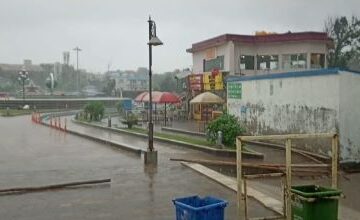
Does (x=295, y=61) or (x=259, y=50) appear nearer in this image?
(x=295, y=61)

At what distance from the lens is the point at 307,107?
2083 centimetres

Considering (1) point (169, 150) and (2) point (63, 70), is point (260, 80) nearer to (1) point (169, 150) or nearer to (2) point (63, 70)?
(1) point (169, 150)

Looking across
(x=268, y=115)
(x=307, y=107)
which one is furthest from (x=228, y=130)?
(x=268, y=115)

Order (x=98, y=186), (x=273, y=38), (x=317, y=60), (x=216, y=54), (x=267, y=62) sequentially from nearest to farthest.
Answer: (x=98, y=186) < (x=317, y=60) < (x=273, y=38) < (x=267, y=62) < (x=216, y=54)

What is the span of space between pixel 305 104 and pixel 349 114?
7.78 ft

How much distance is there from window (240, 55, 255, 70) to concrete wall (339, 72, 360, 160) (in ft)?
65.0

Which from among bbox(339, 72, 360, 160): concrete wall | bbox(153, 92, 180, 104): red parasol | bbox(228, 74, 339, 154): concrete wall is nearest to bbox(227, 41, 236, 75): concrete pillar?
bbox(153, 92, 180, 104): red parasol

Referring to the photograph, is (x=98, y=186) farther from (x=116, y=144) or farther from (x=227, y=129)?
(x=116, y=144)

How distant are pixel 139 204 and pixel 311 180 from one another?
7.62 m

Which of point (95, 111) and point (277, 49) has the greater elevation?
point (277, 49)

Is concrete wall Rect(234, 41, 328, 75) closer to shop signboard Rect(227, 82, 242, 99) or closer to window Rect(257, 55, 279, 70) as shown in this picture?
window Rect(257, 55, 279, 70)

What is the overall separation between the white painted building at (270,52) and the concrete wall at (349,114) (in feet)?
61.2

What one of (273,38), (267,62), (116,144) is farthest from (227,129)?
(267,62)

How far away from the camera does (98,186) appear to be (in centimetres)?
1225
